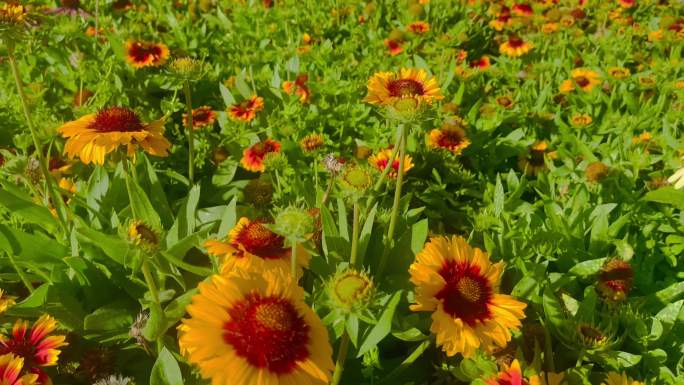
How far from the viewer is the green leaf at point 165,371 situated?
121 cm

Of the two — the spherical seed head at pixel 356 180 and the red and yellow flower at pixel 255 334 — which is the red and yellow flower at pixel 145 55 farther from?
the red and yellow flower at pixel 255 334

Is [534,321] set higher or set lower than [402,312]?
lower

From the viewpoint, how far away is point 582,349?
1.45 metres

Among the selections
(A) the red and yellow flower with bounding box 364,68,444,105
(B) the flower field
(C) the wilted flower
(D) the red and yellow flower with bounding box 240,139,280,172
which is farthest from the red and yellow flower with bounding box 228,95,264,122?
(A) the red and yellow flower with bounding box 364,68,444,105

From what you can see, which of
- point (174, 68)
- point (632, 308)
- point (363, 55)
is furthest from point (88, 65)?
point (632, 308)

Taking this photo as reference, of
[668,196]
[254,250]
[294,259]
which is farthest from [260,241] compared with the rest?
[668,196]

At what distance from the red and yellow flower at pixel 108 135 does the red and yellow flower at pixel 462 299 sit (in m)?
0.93

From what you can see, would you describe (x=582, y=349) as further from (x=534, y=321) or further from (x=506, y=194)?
(x=506, y=194)

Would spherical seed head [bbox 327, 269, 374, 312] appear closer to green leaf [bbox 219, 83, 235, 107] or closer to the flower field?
the flower field

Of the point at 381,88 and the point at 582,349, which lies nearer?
the point at 582,349

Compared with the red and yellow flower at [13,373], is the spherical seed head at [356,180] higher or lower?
higher

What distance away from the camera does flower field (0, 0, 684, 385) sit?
1207mm

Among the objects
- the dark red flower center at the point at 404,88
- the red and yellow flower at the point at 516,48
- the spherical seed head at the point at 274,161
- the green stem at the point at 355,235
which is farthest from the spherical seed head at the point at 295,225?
the red and yellow flower at the point at 516,48

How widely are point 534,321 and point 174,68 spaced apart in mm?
1595
